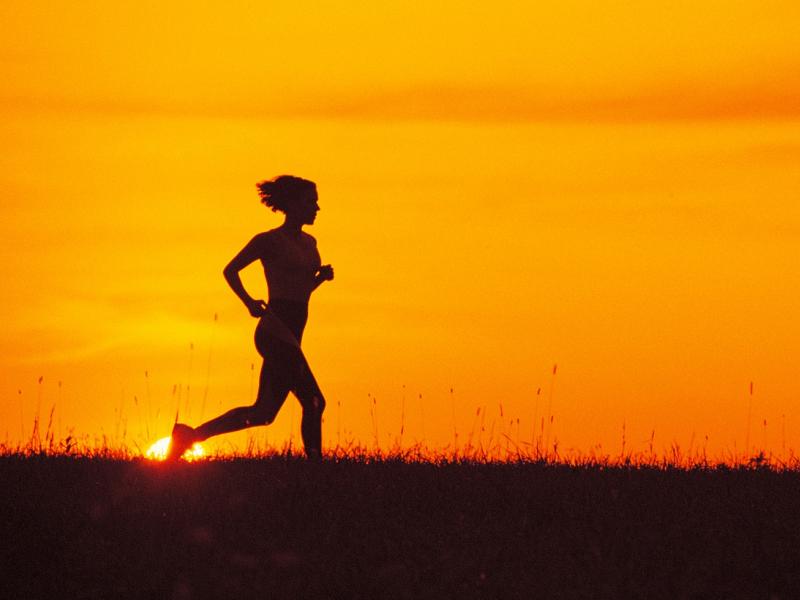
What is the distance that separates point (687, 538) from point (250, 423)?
3919 mm

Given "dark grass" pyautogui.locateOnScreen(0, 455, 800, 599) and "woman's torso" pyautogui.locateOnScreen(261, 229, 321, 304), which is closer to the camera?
"dark grass" pyautogui.locateOnScreen(0, 455, 800, 599)

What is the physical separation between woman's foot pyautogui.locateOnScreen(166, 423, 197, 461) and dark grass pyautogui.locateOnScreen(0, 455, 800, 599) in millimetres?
290

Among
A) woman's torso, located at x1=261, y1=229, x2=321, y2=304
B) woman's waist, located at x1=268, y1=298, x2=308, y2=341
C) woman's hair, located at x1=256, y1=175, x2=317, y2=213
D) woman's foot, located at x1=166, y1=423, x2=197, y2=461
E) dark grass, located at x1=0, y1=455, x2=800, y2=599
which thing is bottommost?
dark grass, located at x1=0, y1=455, x2=800, y2=599

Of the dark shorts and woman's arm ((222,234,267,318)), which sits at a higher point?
woman's arm ((222,234,267,318))

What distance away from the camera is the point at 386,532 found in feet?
32.3

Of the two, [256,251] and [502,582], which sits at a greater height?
[256,251]

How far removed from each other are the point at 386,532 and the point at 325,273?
2970 mm

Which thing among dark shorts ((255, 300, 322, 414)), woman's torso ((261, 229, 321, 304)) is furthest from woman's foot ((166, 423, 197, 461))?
woman's torso ((261, 229, 321, 304))

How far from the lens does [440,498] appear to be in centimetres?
1084

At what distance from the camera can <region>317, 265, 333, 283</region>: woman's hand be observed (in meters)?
12.2

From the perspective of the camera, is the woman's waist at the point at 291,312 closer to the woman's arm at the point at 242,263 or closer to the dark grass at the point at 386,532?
the woman's arm at the point at 242,263

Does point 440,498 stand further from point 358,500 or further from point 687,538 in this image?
point 687,538

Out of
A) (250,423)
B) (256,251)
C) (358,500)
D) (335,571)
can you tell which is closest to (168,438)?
(250,423)

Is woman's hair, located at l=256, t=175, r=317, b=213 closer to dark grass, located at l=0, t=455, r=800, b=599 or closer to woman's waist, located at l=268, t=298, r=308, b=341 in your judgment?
woman's waist, located at l=268, t=298, r=308, b=341
